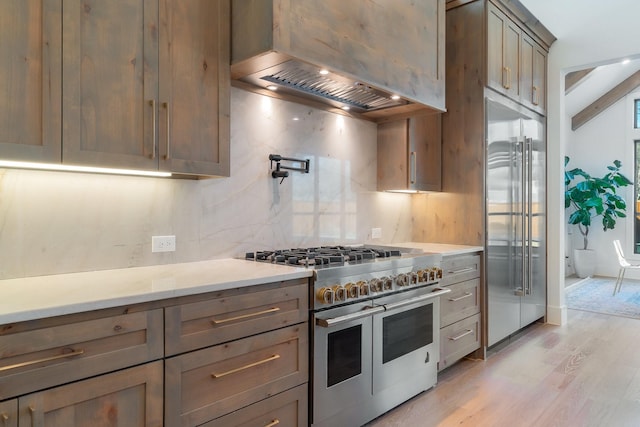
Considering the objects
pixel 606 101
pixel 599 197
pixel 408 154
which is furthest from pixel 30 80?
pixel 606 101

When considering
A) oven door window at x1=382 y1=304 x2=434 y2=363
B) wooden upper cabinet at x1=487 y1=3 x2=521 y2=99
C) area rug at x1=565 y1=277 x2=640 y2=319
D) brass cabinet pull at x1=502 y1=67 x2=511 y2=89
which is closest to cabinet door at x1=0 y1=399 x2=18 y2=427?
oven door window at x1=382 y1=304 x2=434 y2=363

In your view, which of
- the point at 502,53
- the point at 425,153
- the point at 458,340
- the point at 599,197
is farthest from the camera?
the point at 599,197

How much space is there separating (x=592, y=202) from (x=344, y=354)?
645cm

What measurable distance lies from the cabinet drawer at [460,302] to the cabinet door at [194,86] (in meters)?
1.86

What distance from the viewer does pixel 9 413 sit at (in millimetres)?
1142

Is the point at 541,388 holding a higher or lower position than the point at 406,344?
lower

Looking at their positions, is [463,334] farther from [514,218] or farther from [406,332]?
[514,218]

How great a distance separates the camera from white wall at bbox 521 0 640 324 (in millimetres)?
3861

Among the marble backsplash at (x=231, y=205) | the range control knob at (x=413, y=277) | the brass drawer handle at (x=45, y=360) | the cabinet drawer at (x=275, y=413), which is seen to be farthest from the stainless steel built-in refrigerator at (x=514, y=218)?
the brass drawer handle at (x=45, y=360)

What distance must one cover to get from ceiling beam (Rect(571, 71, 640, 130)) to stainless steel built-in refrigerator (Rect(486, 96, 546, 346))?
13.1 ft

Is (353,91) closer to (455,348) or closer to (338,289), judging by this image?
Result: (338,289)

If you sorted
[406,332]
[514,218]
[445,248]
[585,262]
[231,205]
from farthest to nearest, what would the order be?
[585,262], [514,218], [445,248], [406,332], [231,205]

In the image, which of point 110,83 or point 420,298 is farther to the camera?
point 420,298

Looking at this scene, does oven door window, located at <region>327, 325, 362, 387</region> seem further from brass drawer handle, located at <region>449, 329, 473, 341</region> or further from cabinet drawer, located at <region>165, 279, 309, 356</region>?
brass drawer handle, located at <region>449, 329, 473, 341</region>
